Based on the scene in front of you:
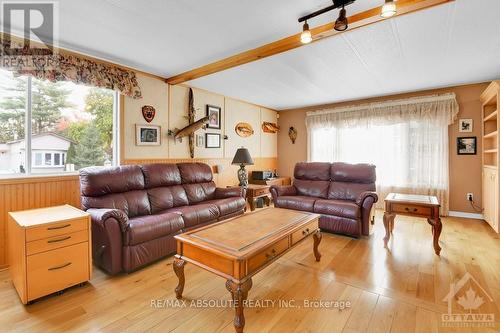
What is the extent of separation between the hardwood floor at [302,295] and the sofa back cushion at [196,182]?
1.19 metres

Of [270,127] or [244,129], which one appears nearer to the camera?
[244,129]

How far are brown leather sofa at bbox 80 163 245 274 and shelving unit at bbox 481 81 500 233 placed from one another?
3757 mm

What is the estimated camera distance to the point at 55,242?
196 cm

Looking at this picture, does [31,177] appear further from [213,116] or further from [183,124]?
[213,116]

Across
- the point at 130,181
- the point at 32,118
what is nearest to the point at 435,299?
the point at 130,181

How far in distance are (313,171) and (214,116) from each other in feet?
7.34

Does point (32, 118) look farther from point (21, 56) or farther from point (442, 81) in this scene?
point (442, 81)

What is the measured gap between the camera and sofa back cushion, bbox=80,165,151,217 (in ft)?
8.67

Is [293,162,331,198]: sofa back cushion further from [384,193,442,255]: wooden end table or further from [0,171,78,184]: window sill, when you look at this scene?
[0,171,78,184]: window sill

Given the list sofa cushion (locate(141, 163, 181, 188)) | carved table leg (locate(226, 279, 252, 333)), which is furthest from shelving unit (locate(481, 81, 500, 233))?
sofa cushion (locate(141, 163, 181, 188))

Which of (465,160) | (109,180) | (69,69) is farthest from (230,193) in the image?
(465,160)

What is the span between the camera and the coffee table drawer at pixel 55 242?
72.7 inches

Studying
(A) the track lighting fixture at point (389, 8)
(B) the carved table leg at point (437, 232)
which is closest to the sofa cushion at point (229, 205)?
(B) the carved table leg at point (437, 232)

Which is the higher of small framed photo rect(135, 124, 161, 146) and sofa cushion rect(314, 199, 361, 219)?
small framed photo rect(135, 124, 161, 146)
